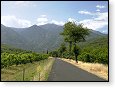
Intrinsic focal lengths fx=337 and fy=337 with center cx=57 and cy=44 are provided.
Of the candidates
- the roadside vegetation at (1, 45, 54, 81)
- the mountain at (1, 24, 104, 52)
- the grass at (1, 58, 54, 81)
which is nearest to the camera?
the grass at (1, 58, 54, 81)

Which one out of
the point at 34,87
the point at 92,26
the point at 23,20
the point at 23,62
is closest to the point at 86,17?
the point at 92,26

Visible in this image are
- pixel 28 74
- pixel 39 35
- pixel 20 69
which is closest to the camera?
pixel 28 74

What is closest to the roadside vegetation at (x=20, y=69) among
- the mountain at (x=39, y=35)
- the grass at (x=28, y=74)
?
the grass at (x=28, y=74)

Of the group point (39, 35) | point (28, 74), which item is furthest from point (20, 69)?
point (28, 74)

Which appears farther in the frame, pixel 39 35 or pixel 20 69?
pixel 20 69

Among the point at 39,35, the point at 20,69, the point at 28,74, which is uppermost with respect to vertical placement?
the point at 39,35

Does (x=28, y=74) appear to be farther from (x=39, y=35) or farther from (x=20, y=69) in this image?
(x=20, y=69)

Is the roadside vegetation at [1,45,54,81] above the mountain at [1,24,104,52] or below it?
below

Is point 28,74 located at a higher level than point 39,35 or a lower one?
lower

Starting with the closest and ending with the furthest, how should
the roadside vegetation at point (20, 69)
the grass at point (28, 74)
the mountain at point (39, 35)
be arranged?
the grass at point (28, 74) → the roadside vegetation at point (20, 69) → the mountain at point (39, 35)

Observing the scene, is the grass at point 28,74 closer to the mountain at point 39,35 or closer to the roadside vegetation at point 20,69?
the roadside vegetation at point 20,69

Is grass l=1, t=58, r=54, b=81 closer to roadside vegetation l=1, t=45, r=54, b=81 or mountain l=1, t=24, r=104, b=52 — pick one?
roadside vegetation l=1, t=45, r=54, b=81

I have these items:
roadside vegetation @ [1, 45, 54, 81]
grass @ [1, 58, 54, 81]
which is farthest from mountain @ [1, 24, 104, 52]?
grass @ [1, 58, 54, 81]

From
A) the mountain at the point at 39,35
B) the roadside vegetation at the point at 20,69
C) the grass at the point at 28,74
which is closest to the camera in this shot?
the grass at the point at 28,74
